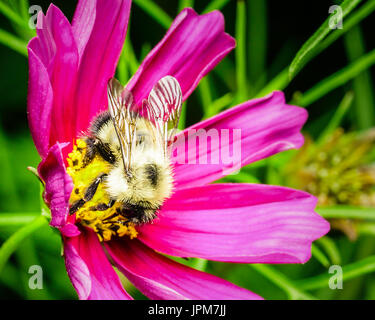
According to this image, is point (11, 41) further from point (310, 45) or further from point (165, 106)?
point (310, 45)

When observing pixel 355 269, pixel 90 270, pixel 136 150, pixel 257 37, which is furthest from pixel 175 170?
pixel 257 37

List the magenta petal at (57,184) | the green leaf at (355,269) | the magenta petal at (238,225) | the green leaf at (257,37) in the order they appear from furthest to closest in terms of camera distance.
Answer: the green leaf at (257,37) → the green leaf at (355,269) → the magenta petal at (238,225) → the magenta petal at (57,184)

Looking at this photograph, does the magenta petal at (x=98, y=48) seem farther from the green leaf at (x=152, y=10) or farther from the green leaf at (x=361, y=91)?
the green leaf at (x=361, y=91)

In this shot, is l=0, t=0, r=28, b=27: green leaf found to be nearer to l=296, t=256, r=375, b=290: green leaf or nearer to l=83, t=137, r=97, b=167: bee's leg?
l=83, t=137, r=97, b=167: bee's leg

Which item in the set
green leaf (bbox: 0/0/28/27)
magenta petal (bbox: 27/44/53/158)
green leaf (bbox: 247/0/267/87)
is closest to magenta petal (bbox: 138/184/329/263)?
magenta petal (bbox: 27/44/53/158)

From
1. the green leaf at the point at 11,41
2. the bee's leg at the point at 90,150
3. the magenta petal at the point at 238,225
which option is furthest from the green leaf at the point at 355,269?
the green leaf at the point at 11,41

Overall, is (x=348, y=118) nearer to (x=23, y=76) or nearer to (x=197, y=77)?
(x=197, y=77)
